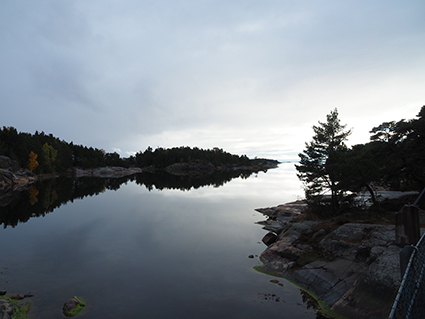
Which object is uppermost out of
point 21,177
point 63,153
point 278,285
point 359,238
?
point 63,153

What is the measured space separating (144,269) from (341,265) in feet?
44.3

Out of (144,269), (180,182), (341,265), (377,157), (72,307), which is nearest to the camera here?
(72,307)

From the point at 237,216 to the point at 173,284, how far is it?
22708 millimetres

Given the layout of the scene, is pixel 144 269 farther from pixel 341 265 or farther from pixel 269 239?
pixel 341 265

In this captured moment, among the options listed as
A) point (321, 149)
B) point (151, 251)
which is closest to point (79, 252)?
point (151, 251)

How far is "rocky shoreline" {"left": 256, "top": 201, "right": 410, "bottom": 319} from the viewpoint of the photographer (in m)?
11.6

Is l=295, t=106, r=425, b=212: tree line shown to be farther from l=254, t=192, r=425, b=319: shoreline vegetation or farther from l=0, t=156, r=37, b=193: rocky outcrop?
l=0, t=156, r=37, b=193: rocky outcrop

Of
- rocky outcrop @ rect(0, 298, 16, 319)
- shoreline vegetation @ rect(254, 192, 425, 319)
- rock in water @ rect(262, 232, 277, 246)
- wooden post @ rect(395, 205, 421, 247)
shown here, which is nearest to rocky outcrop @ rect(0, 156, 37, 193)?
rocky outcrop @ rect(0, 298, 16, 319)

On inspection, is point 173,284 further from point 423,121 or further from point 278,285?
point 423,121

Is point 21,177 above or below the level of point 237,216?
A: above

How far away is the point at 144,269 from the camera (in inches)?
695

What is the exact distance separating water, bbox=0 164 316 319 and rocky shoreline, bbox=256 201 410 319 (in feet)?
4.18

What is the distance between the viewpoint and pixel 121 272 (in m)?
17.1

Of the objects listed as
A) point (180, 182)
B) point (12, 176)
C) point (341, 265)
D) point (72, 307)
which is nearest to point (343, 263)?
point (341, 265)
